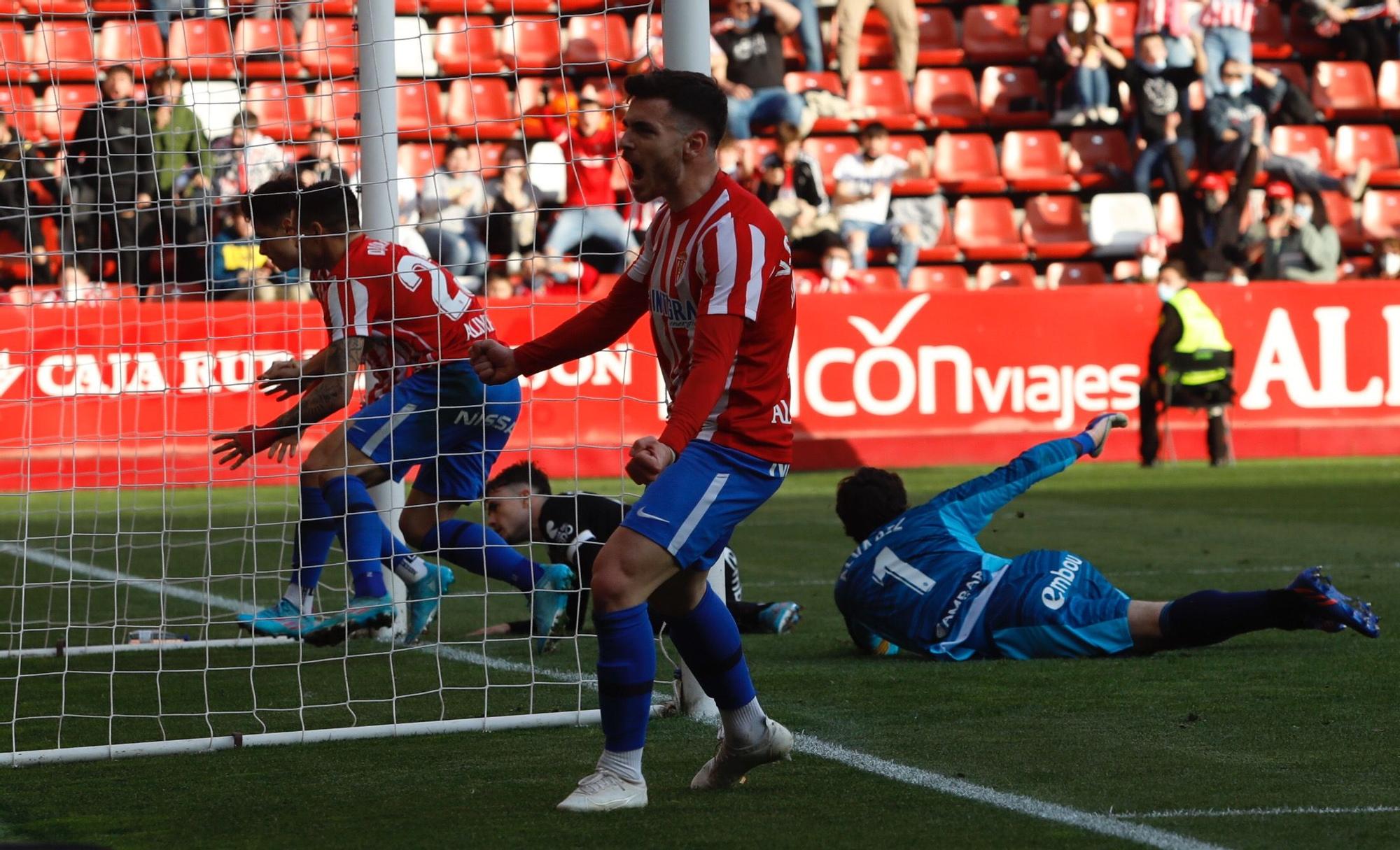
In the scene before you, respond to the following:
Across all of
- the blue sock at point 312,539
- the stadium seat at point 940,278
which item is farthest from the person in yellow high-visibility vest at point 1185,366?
the blue sock at point 312,539

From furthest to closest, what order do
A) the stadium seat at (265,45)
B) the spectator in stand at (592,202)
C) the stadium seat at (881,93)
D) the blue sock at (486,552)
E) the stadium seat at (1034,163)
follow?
1. the stadium seat at (881,93)
2. the stadium seat at (1034,163)
3. the spectator in stand at (592,202)
4. the stadium seat at (265,45)
5. the blue sock at (486,552)

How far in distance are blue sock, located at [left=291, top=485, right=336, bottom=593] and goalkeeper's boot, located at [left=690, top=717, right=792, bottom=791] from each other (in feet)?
9.48

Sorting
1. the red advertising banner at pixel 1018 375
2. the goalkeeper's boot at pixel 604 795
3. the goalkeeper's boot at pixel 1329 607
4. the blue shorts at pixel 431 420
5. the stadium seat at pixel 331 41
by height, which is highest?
the stadium seat at pixel 331 41

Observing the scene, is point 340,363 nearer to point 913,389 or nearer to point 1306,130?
point 913,389

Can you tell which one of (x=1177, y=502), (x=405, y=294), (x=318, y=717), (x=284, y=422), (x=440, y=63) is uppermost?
(x=440, y=63)

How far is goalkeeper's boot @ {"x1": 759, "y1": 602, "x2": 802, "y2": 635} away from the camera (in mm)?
7383

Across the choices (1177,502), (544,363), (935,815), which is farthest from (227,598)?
(1177,502)

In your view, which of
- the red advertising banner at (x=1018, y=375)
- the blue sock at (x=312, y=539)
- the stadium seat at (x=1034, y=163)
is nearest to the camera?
the blue sock at (x=312, y=539)

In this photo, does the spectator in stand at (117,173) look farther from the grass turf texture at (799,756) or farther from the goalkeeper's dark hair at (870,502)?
the goalkeeper's dark hair at (870,502)

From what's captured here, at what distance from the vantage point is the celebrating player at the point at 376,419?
6277mm

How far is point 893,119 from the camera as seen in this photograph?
1977 centimetres

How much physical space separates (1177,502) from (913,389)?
12.7 feet

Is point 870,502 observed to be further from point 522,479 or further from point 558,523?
point 522,479

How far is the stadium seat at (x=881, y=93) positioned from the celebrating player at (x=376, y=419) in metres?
13.5
